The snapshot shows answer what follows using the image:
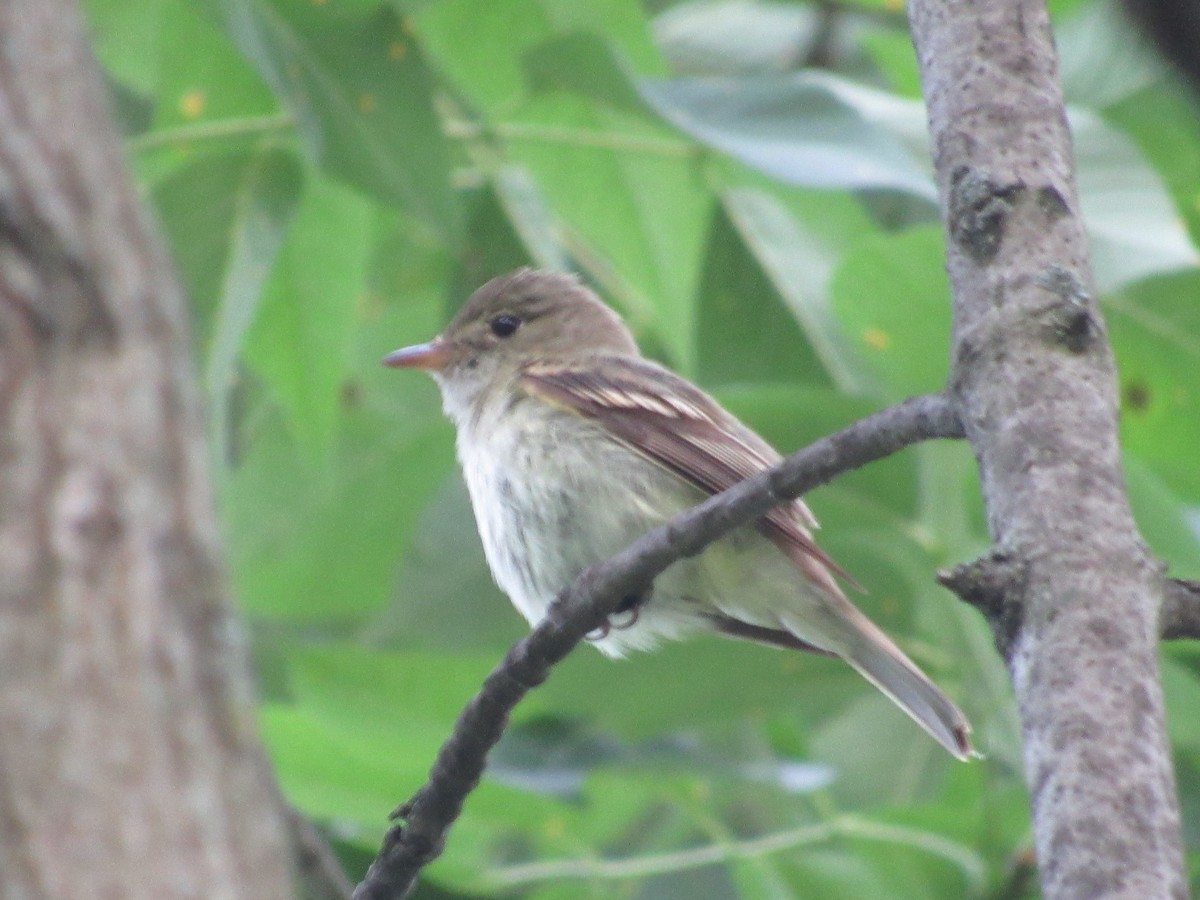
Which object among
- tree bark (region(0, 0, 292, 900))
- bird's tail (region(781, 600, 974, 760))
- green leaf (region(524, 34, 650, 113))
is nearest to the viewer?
tree bark (region(0, 0, 292, 900))

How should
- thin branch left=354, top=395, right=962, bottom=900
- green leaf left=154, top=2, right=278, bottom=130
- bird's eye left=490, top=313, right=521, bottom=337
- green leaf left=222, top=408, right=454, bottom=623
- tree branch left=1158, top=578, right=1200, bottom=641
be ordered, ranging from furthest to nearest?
green leaf left=222, top=408, right=454, bottom=623
bird's eye left=490, top=313, right=521, bottom=337
green leaf left=154, top=2, right=278, bottom=130
thin branch left=354, top=395, right=962, bottom=900
tree branch left=1158, top=578, right=1200, bottom=641

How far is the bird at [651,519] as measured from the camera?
441cm

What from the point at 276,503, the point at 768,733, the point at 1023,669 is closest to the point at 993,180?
the point at 1023,669

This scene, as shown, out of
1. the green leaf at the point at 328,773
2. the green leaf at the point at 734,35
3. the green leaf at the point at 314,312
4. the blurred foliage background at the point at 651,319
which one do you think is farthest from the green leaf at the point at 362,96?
the green leaf at the point at 734,35

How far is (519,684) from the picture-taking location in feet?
10.6

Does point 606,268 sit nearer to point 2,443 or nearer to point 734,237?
point 734,237

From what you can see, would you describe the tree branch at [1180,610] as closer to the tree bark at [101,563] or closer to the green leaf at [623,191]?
the tree bark at [101,563]

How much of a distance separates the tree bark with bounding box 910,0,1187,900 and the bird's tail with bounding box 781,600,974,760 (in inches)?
81.9

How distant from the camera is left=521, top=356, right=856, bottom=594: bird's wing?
4414mm

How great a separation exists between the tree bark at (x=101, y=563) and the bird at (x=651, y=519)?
111 inches

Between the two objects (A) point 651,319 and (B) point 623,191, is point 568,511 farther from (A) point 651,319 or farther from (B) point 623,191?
(A) point 651,319

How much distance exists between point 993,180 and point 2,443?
4.87ft

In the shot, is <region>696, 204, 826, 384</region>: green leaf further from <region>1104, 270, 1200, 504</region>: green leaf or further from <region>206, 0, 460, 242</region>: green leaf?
<region>206, 0, 460, 242</region>: green leaf

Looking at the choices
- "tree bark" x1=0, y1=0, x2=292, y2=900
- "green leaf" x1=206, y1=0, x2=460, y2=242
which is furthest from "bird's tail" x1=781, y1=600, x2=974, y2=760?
"tree bark" x1=0, y1=0, x2=292, y2=900
